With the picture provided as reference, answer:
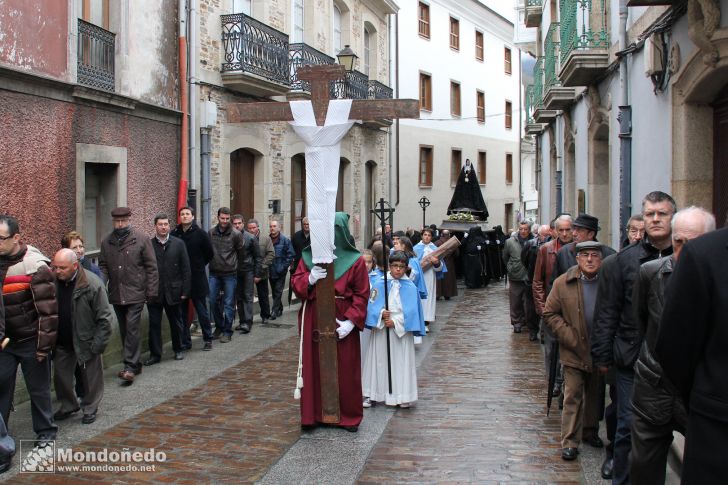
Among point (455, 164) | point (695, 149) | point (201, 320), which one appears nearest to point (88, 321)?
point (201, 320)

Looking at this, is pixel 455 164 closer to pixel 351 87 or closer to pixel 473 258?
pixel 473 258

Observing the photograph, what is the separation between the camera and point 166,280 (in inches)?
393

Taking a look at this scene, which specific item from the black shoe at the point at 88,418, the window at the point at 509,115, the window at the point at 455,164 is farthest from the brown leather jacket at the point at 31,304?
the window at the point at 509,115

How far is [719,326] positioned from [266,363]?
792cm

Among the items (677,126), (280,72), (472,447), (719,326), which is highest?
(280,72)

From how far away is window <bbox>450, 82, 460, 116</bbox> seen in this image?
3362cm

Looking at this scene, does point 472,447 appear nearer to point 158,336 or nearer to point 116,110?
point 158,336

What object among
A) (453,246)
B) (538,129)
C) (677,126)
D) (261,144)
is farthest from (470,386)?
(538,129)

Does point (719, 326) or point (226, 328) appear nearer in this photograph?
point (719, 326)

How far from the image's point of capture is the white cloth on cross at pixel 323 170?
6797mm

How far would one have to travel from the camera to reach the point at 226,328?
1163 cm

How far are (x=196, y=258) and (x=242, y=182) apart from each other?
537 centimetres

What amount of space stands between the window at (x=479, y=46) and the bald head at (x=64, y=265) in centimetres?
3085

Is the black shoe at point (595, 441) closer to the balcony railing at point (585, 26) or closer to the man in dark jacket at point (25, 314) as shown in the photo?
the man in dark jacket at point (25, 314)
